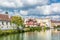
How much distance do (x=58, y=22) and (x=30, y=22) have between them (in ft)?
164

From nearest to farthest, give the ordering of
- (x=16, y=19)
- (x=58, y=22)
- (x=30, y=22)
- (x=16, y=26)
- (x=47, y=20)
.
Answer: (x=16, y=19) → (x=16, y=26) → (x=30, y=22) → (x=47, y=20) → (x=58, y=22)

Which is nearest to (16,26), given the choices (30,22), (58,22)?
(30,22)

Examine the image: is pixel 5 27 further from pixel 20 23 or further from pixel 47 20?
pixel 47 20

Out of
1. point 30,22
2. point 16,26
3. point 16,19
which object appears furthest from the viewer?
point 30,22

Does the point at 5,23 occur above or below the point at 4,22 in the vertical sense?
below

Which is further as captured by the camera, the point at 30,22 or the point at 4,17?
the point at 30,22

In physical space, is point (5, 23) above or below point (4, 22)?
below

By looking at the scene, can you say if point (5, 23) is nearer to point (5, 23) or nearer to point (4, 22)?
point (5, 23)

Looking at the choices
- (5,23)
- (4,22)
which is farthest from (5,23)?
(4,22)

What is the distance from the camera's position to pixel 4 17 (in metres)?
35.5

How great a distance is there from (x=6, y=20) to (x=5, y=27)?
1.65 m

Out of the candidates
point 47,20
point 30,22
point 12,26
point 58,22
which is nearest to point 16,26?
point 12,26

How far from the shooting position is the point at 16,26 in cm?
3528

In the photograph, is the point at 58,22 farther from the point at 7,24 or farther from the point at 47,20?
the point at 7,24
